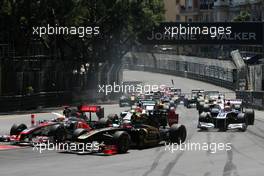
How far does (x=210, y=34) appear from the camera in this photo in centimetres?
7019

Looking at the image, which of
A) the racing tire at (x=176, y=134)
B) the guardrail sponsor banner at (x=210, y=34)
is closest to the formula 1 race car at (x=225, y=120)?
the racing tire at (x=176, y=134)

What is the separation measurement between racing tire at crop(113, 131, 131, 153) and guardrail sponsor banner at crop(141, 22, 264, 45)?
1960 inches

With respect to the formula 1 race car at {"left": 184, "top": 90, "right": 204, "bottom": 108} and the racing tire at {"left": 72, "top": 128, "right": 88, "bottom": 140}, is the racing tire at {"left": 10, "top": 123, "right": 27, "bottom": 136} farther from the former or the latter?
the formula 1 race car at {"left": 184, "top": 90, "right": 204, "bottom": 108}

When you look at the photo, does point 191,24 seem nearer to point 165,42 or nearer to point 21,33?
point 165,42

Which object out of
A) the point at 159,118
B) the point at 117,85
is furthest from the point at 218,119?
the point at 117,85

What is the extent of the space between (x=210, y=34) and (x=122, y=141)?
2027 inches

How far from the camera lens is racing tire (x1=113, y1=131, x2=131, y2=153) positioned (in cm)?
1994

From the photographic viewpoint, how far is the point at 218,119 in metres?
29.5

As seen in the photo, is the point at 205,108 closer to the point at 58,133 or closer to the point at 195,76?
the point at 58,133

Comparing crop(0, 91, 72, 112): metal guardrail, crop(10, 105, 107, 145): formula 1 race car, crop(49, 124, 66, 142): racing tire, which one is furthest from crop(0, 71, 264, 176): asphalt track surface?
crop(0, 91, 72, 112): metal guardrail

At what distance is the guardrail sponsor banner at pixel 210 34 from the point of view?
229ft

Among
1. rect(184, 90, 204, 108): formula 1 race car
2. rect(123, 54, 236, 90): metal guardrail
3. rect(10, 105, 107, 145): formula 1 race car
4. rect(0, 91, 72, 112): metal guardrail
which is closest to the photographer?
rect(10, 105, 107, 145): formula 1 race car

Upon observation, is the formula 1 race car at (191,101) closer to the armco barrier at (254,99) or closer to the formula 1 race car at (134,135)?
the armco barrier at (254,99)

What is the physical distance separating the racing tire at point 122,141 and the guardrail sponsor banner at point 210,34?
49791 mm
